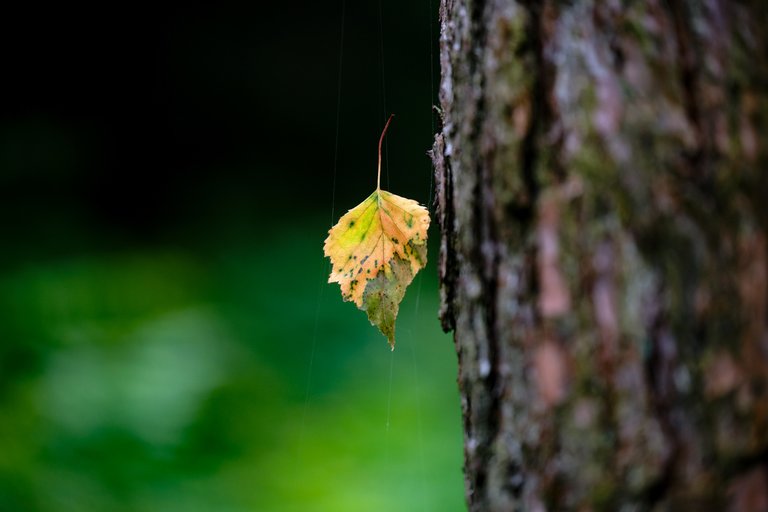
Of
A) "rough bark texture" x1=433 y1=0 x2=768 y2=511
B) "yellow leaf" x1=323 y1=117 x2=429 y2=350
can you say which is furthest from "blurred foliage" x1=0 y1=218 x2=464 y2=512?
"rough bark texture" x1=433 y1=0 x2=768 y2=511

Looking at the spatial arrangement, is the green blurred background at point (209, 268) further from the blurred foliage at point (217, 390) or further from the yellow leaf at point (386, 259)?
the yellow leaf at point (386, 259)

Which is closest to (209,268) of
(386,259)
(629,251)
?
(386,259)

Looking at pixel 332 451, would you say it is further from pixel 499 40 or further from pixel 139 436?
pixel 499 40

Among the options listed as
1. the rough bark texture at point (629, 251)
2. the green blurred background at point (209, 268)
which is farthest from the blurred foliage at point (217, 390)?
the rough bark texture at point (629, 251)

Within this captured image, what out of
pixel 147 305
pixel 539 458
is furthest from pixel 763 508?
pixel 147 305

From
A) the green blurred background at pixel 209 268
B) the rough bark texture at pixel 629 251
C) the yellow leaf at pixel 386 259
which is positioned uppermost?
the green blurred background at pixel 209 268

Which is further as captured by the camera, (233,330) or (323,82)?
(323,82)
